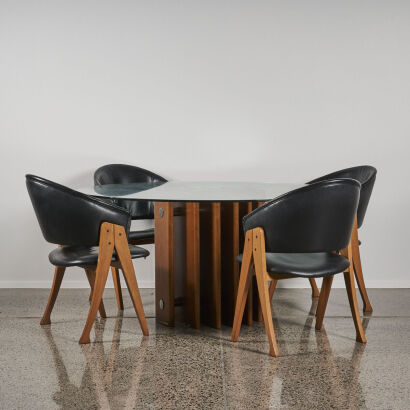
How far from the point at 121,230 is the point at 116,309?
106 cm

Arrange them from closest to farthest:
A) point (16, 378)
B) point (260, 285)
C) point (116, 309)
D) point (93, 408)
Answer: point (93, 408)
point (16, 378)
point (260, 285)
point (116, 309)

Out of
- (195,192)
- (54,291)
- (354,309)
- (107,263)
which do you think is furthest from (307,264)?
(54,291)

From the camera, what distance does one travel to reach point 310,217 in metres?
3.08

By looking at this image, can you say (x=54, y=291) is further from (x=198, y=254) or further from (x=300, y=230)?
(x=300, y=230)

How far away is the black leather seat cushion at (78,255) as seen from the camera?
340 cm

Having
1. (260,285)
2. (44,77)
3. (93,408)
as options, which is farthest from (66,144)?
(93,408)

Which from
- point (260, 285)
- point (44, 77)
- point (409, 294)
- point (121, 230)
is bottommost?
point (409, 294)

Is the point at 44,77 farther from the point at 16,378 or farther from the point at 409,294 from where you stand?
the point at 409,294

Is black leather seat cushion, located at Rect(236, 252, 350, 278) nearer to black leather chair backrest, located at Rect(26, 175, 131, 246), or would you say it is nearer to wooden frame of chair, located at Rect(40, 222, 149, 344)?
wooden frame of chair, located at Rect(40, 222, 149, 344)

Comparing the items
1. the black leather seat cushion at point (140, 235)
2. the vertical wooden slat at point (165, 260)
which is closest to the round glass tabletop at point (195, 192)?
the vertical wooden slat at point (165, 260)

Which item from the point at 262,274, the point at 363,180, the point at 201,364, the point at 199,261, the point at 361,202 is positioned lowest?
the point at 201,364

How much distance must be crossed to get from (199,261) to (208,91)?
1.75m

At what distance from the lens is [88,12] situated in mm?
4941

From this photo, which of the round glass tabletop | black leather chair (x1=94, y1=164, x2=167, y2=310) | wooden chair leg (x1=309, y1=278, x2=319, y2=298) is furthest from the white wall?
the round glass tabletop
